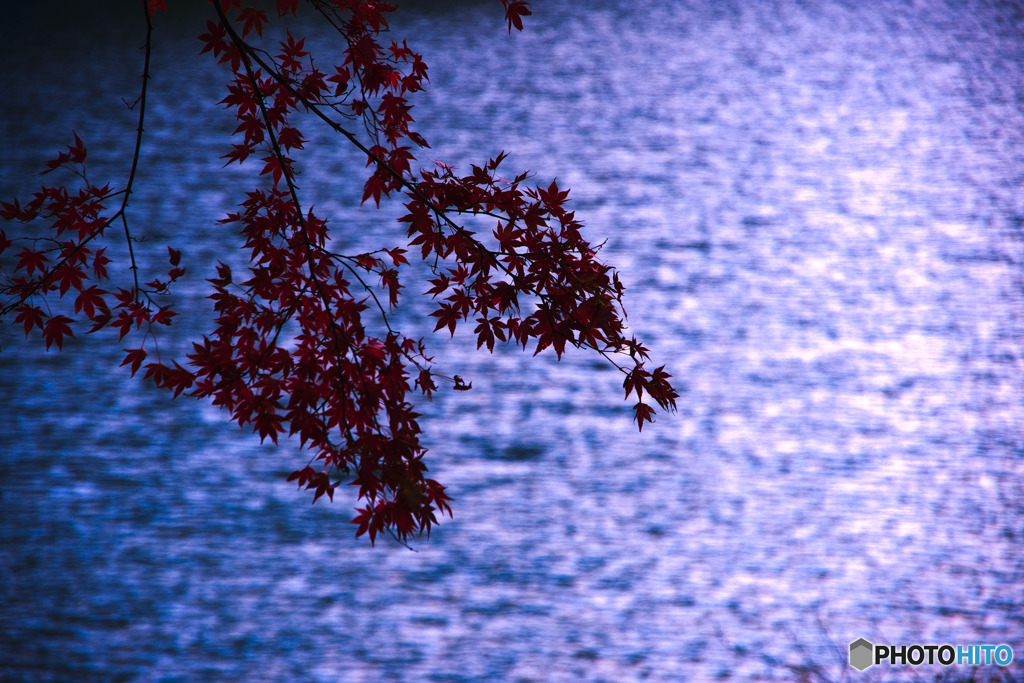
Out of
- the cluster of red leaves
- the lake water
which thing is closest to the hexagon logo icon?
the lake water

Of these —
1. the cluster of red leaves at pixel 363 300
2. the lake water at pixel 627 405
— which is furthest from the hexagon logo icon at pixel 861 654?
the cluster of red leaves at pixel 363 300

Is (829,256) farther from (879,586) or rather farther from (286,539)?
(286,539)

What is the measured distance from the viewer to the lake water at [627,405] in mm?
2514

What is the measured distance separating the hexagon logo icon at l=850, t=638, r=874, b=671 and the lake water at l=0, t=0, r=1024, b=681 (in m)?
0.03

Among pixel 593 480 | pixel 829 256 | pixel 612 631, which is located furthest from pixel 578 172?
pixel 612 631

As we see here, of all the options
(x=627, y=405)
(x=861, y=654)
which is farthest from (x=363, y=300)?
(x=861, y=654)

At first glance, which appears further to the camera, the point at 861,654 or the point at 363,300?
the point at 861,654

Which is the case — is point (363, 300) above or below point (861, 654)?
above

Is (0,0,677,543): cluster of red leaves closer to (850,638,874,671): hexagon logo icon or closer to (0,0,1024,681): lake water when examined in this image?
(0,0,1024,681): lake water

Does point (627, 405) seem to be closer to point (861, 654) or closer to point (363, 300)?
point (861, 654)

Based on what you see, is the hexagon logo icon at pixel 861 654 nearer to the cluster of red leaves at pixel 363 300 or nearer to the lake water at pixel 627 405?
the lake water at pixel 627 405

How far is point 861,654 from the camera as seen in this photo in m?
2.54

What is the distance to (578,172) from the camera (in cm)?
320

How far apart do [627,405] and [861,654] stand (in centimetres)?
130
